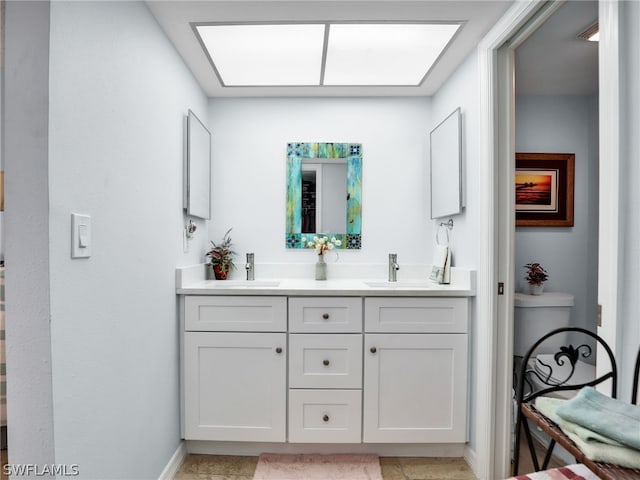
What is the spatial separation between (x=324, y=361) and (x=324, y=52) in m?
1.68

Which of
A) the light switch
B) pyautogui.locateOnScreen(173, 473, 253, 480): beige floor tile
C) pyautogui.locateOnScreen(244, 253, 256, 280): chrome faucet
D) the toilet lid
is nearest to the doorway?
the toilet lid

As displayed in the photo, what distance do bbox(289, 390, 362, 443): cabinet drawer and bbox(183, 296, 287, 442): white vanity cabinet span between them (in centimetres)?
7

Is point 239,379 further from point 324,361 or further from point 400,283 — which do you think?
point 400,283

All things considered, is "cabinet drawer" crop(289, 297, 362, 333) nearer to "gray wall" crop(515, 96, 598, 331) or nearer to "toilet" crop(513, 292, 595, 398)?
"toilet" crop(513, 292, 595, 398)

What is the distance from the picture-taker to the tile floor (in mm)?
1834

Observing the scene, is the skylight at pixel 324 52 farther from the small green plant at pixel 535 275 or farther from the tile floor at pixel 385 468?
the tile floor at pixel 385 468

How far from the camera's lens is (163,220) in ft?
5.71

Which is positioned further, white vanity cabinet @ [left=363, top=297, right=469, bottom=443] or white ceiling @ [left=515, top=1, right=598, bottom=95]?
white vanity cabinet @ [left=363, top=297, right=469, bottom=443]

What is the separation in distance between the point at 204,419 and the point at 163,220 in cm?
109

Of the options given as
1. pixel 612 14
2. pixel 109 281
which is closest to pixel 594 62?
pixel 612 14

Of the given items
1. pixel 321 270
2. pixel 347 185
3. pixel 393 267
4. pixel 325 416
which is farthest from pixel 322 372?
pixel 347 185

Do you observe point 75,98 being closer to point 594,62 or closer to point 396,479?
point 396,479

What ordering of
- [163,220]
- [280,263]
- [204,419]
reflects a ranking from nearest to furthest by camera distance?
[163,220], [204,419], [280,263]

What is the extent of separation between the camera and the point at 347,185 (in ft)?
8.39
